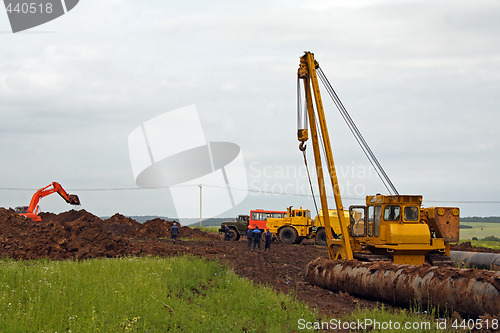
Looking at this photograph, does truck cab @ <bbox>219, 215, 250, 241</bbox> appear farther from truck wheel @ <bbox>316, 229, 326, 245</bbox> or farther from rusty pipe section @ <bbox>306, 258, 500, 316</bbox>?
rusty pipe section @ <bbox>306, 258, 500, 316</bbox>

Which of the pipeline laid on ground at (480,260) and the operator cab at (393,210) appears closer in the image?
the operator cab at (393,210)

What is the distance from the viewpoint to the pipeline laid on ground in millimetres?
20016

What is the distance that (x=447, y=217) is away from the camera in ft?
58.1

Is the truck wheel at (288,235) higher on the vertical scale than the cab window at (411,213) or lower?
lower

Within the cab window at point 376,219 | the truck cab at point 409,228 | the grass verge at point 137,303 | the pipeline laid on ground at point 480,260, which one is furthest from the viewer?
the pipeline laid on ground at point 480,260

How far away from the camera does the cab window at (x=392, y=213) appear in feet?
56.9

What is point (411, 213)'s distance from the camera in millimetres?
17359

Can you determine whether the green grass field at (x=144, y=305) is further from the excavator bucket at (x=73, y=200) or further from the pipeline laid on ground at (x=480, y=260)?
the excavator bucket at (x=73, y=200)

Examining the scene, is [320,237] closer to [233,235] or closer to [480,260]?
[233,235]

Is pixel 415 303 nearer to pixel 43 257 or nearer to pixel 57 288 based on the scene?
pixel 57 288

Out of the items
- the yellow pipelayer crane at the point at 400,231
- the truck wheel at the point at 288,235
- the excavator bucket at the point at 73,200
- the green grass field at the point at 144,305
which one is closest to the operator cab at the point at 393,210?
the yellow pipelayer crane at the point at 400,231

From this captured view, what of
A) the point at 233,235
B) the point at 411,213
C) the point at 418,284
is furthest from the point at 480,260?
the point at 233,235

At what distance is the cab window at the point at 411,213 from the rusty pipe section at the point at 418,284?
8.38 feet

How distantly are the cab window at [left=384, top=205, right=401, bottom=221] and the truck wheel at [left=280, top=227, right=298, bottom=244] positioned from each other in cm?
2249
